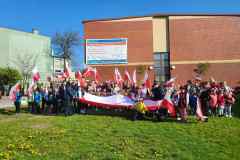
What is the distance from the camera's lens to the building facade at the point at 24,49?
7462 cm

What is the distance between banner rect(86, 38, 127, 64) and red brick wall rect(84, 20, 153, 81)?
2.20ft

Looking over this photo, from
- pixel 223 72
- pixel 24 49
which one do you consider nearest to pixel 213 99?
pixel 223 72

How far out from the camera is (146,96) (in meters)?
19.6

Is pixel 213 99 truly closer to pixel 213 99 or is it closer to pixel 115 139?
pixel 213 99

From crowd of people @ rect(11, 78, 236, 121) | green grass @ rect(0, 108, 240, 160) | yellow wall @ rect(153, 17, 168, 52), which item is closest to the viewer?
green grass @ rect(0, 108, 240, 160)

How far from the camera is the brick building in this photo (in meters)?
49.5

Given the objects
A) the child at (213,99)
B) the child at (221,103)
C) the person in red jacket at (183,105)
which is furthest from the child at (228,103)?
the person in red jacket at (183,105)

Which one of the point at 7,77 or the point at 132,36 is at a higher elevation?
the point at 132,36

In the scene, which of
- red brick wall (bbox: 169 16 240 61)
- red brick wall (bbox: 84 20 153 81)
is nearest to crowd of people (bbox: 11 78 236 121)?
red brick wall (bbox: 84 20 153 81)

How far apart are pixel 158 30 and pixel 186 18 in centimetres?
392

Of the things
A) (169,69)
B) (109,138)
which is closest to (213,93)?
(109,138)

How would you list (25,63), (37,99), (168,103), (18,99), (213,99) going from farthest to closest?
(25,63) < (18,99) < (37,99) < (213,99) < (168,103)

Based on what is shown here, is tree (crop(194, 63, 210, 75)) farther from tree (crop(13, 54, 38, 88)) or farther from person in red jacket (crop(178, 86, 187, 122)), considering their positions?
tree (crop(13, 54, 38, 88))

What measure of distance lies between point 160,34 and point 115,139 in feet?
123
